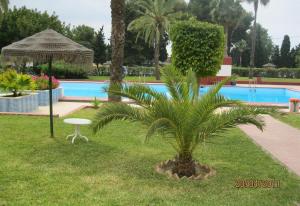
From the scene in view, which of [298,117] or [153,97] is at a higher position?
[153,97]

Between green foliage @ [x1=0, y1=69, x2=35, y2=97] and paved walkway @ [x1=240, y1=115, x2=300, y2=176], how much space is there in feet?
25.3

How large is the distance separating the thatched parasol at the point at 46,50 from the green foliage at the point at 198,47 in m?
10.8

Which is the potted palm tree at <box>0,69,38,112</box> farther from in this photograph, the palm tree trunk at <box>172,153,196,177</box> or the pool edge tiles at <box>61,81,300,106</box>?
the pool edge tiles at <box>61,81,300,106</box>

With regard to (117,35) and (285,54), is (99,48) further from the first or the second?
(117,35)

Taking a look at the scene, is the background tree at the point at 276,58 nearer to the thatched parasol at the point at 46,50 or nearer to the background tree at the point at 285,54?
the background tree at the point at 285,54

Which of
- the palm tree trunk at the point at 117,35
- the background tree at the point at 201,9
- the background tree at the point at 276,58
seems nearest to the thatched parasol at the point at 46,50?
the palm tree trunk at the point at 117,35

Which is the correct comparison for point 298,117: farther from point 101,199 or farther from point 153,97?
point 101,199

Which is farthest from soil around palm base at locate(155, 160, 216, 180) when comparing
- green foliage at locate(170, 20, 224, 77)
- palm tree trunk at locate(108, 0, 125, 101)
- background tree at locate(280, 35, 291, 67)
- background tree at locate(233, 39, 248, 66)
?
background tree at locate(233, 39, 248, 66)

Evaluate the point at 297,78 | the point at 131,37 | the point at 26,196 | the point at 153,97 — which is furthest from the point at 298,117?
the point at 131,37

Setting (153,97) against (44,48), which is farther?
(44,48)

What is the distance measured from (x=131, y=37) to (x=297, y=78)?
20.2 meters

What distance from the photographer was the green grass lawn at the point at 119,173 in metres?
5.69

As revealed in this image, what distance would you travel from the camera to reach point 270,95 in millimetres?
28922

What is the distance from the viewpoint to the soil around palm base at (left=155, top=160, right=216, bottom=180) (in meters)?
6.75
